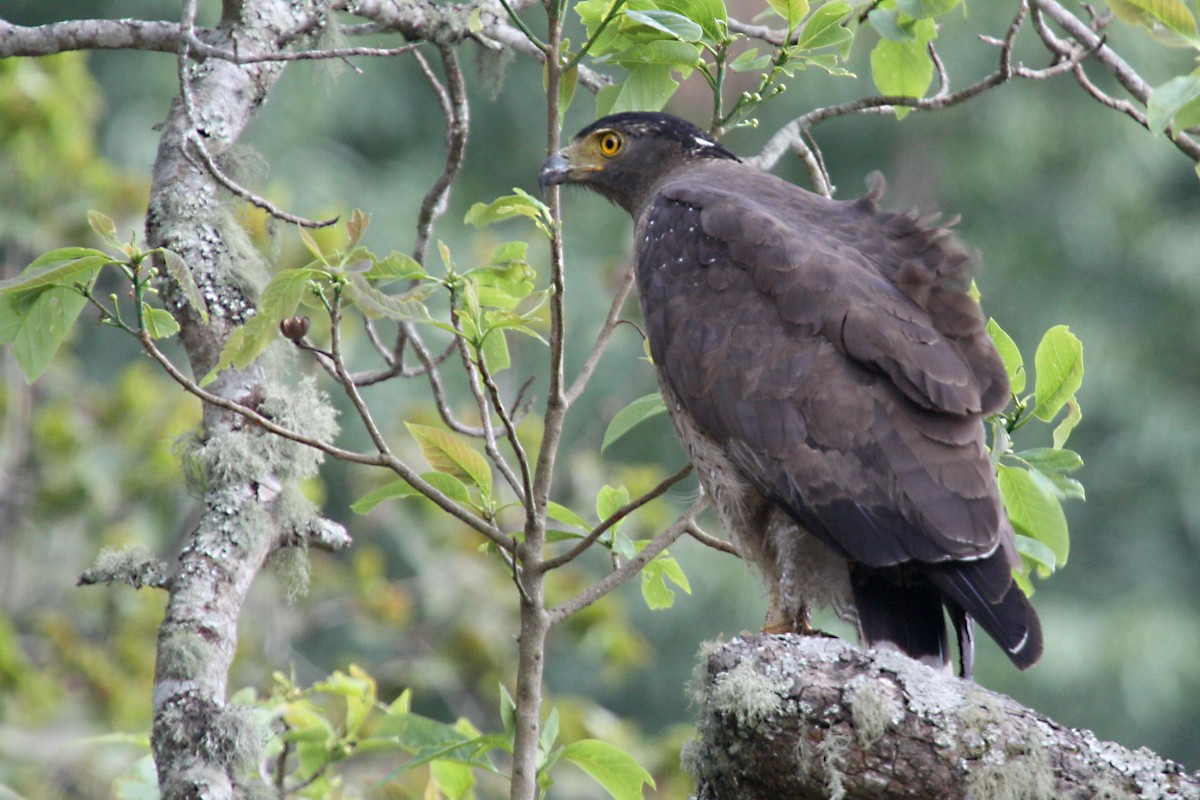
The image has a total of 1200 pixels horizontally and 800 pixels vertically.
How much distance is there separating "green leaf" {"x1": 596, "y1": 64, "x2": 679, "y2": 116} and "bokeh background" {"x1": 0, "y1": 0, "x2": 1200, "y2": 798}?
305cm

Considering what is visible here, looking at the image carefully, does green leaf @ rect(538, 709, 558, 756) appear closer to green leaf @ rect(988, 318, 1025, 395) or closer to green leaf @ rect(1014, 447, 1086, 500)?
green leaf @ rect(1014, 447, 1086, 500)

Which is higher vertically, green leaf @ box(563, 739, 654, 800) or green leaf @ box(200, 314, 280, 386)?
green leaf @ box(200, 314, 280, 386)

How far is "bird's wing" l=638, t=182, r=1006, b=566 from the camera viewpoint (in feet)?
10.5

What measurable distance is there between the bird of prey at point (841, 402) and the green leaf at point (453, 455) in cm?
65

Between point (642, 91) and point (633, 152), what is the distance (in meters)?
0.92

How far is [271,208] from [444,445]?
0.69 m

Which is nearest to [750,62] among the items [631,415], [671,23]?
[671,23]

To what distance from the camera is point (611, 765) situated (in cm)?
323

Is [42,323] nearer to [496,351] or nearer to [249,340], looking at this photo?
[249,340]

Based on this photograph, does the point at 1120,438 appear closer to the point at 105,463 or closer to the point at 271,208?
the point at 105,463

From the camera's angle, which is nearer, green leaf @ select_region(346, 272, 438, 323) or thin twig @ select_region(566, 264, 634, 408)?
green leaf @ select_region(346, 272, 438, 323)

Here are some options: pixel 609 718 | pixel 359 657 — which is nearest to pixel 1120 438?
pixel 359 657

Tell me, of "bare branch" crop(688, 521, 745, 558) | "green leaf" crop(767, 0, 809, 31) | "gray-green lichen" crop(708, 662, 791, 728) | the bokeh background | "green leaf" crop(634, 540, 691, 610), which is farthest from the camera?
the bokeh background

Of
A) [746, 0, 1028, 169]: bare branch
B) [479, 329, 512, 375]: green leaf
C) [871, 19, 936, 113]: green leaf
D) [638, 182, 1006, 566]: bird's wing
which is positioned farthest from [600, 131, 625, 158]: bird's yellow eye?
[479, 329, 512, 375]: green leaf
